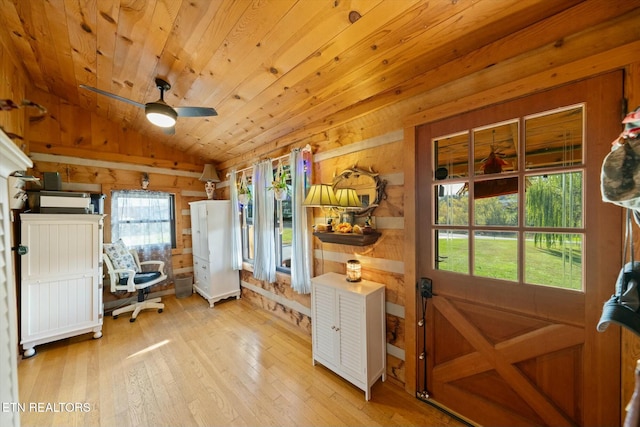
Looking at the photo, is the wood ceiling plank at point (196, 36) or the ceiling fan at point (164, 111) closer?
the wood ceiling plank at point (196, 36)

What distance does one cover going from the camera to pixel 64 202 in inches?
100

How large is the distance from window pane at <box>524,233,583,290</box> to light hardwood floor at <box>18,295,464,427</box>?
1.13 m

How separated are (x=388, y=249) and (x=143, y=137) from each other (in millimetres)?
4200

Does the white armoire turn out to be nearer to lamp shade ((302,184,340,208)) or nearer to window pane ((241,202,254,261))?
lamp shade ((302,184,340,208))

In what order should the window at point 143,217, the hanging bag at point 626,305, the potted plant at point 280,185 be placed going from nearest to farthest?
the hanging bag at point 626,305
the potted plant at point 280,185
the window at point 143,217

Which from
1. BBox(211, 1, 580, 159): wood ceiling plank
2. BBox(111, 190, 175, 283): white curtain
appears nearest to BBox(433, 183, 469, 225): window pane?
BBox(211, 1, 580, 159): wood ceiling plank

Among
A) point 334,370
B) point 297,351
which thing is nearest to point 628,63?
point 334,370

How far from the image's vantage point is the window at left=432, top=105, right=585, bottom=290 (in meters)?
1.22

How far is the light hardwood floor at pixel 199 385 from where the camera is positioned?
1.60 meters

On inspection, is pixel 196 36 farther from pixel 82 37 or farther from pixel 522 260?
→ pixel 522 260

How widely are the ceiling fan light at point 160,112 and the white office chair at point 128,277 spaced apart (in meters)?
2.14

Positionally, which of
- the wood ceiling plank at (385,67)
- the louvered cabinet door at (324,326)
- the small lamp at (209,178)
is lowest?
the louvered cabinet door at (324,326)

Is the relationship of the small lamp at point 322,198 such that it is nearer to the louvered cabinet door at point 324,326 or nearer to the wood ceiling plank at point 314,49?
the louvered cabinet door at point 324,326

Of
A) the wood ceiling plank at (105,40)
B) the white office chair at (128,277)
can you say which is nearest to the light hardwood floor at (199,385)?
the white office chair at (128,277)
